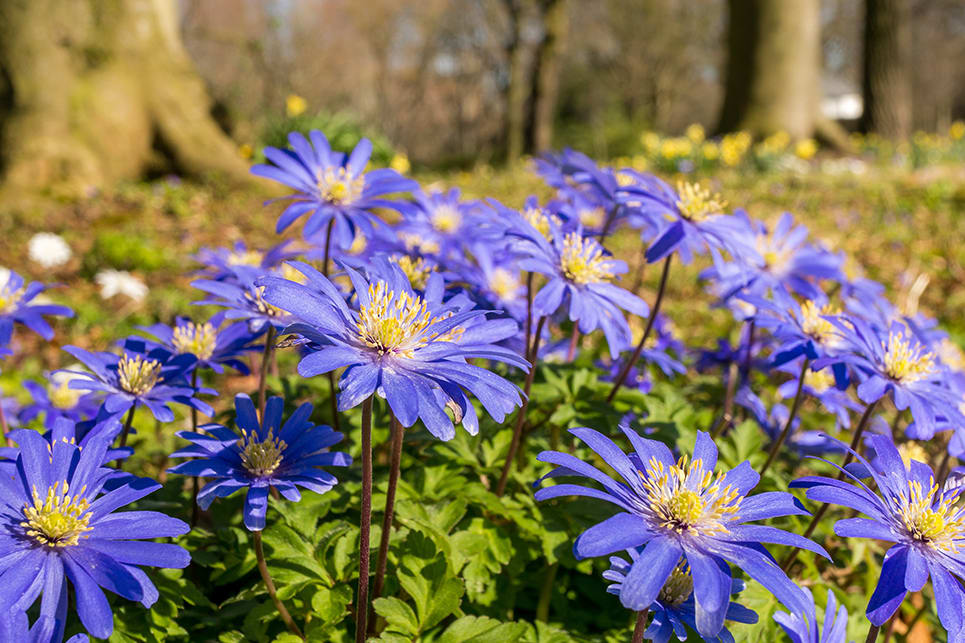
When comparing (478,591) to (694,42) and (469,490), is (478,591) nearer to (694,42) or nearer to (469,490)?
(469,490)

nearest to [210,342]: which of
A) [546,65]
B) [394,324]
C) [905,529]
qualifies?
[394,324]

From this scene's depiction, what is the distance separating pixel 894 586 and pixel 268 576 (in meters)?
1.19

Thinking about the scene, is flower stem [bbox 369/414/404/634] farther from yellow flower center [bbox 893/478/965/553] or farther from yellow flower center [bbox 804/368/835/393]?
yellow flower center [bbox 804/368/835/393]

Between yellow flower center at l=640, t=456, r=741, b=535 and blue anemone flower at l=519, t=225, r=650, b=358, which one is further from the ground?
blue anemone flower at l=519, t=225, r=650, b=358

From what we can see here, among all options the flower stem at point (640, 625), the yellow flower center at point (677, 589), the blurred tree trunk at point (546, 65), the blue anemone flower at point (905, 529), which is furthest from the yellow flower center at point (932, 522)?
the blurred tree trunk at point (546, 65)

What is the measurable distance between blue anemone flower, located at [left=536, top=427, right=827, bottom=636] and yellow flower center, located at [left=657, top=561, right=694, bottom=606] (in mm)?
169

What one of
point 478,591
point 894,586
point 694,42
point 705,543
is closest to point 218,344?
point 478,591

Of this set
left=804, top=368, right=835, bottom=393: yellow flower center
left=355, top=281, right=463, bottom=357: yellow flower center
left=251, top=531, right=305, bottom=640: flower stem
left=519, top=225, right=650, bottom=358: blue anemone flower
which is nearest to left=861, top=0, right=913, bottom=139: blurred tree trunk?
left=804, top=368, right=835, bottom=393: yellow flower center

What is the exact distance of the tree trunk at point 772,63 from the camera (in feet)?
42.7

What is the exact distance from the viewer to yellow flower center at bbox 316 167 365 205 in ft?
7.01

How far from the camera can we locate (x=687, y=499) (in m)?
1.31

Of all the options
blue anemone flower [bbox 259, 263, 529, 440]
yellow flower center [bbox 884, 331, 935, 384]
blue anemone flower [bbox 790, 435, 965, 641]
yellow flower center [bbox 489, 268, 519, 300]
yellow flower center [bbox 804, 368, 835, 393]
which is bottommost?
yellow flower center [bbox 804, 368, 835, 393]

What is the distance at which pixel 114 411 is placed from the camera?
169cm

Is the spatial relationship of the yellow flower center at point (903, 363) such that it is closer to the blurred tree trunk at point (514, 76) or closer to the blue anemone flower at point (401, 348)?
the blue anemone flower at point (401, 348)
